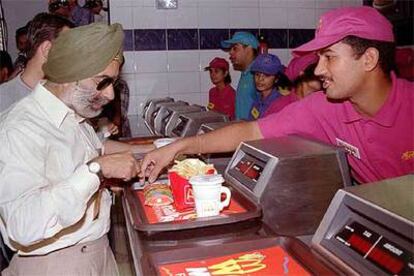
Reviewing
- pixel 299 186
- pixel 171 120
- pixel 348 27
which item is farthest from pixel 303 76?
pixel 299 186

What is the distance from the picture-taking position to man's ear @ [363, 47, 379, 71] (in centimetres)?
140

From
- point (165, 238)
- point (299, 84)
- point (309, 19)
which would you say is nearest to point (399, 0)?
point (299, 84)

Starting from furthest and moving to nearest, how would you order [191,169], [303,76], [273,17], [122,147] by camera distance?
[273,17], [303,76], [122,147], [191,169]

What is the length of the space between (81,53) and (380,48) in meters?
0.96

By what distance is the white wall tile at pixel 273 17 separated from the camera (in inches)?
202

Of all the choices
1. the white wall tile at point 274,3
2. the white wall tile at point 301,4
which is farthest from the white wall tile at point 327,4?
the white wall tile at point 274,3

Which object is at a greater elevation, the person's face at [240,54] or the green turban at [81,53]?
the person's face at [240,54]

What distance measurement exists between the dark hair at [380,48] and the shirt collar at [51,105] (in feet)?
3.02

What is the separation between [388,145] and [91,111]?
1.00m

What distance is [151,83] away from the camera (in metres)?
4.93

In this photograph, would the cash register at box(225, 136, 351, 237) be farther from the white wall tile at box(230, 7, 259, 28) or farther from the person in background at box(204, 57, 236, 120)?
the white wall tile at box(230, 7, 259, 28)

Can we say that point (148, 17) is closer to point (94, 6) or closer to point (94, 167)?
point (94, 6)

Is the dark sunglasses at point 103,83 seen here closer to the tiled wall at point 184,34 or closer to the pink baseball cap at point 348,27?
the pink baseball cap at point 348,27

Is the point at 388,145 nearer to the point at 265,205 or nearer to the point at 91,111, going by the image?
the point at 265,205
